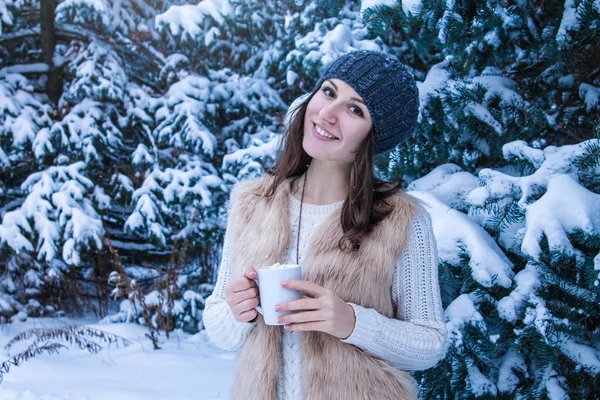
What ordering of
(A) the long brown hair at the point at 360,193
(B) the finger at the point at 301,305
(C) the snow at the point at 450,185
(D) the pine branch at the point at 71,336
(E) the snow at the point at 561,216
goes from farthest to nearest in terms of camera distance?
(D) the pine branch at the point at 71,336, (C) the snow at the point at 450,185, (E) the snow at the point at 561,216, (A) the long brown hair at the point at 360,193, (B) the finger at the point at 301,305

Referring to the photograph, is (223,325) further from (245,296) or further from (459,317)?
(459,317)

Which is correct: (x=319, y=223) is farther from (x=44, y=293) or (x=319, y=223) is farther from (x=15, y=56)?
(x=15, y=56)

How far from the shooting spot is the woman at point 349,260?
144cm

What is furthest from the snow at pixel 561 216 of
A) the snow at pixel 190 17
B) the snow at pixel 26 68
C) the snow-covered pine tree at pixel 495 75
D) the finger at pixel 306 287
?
the snow at pixel 26 68

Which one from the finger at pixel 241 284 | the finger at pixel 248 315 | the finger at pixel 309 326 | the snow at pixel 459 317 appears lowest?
the snow at pixel 459 317

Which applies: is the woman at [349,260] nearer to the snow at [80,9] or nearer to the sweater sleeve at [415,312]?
the sweater sleeve at [415,312]

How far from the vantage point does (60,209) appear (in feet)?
16.3

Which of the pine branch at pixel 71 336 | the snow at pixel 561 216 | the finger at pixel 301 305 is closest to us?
the finger at pixel 301 305

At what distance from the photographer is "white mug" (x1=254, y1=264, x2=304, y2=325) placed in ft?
4.28

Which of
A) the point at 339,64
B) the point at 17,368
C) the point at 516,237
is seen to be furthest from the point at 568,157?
the point at 17,368

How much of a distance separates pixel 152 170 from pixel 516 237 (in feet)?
13.7

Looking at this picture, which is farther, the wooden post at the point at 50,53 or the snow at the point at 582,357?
the wooden post at the point at 50,53

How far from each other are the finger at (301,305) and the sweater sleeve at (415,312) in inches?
6.5

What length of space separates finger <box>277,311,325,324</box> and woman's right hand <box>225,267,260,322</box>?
127 millimetres
